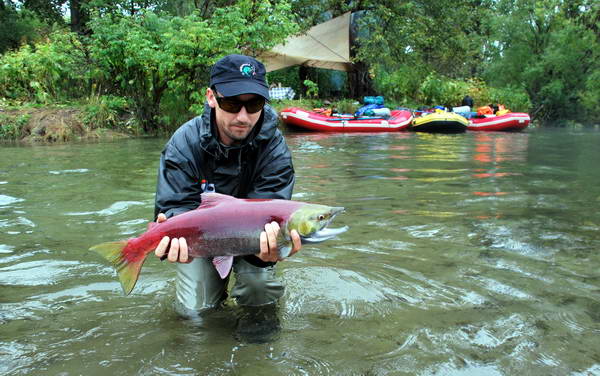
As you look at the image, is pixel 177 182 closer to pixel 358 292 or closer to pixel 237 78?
pixel 237 78

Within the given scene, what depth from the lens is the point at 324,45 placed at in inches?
925

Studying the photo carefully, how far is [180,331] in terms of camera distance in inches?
118

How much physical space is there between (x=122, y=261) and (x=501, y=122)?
21.2 m

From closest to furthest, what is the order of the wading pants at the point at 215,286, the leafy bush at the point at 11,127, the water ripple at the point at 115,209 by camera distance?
the wading pants at the point at 215,286, the water ripple at the point at 115,209, the leafy bush at the point at 11,127

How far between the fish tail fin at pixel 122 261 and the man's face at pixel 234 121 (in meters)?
0.94

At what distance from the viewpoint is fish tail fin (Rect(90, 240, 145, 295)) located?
255 cm

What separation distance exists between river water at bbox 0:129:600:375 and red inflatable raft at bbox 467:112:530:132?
47.2 feet

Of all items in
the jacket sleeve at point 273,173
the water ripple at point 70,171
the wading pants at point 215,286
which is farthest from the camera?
the water ripple at point 70,171

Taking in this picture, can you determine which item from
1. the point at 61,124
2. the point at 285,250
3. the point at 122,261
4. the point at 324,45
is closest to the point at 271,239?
the point at 285,250

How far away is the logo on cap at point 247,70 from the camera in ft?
9.70

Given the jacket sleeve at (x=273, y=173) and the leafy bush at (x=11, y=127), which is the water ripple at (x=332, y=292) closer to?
the jacket sleeve at (x=273, y=173)

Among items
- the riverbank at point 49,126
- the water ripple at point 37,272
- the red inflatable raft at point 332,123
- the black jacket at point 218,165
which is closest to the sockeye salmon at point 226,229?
the black jacket at point 218,165

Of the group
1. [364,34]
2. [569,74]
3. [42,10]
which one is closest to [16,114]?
[42,10]

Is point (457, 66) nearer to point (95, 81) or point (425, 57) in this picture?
point (425, 57)
